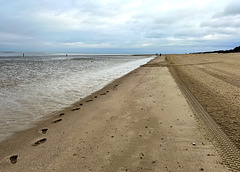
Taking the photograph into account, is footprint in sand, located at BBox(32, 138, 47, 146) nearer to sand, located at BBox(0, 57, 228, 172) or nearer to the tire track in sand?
sand, located at BBox(0, 57, 228, 172)

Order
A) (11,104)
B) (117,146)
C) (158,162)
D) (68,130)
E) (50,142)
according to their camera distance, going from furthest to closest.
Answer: (11,104)
(68,130)
(50,142)
(117,146)
(158,162)

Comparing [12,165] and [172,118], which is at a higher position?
[172,118]

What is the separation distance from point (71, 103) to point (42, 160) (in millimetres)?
4184

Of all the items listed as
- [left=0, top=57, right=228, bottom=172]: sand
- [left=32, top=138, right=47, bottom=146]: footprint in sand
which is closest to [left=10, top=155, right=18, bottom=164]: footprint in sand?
[left=0, top=57, right=228, bottom=172]: sand

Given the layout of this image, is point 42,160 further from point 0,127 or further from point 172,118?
point 172,118

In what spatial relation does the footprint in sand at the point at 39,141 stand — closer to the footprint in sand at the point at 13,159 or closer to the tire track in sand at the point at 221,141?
the footprint in sand at the point at 13,159

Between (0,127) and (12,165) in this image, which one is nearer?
(12,165)

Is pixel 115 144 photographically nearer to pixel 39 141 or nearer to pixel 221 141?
pixel 39 141

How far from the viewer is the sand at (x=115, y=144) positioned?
296 cm

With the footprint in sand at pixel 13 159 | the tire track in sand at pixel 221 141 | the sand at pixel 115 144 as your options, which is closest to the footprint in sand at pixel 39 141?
the sand at pixel 115 144

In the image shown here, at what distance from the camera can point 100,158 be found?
10.4 ft

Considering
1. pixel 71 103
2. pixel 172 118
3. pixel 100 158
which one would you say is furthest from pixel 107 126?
pixel 71 103

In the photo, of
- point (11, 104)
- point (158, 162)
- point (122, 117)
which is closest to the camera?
point (158, 162)

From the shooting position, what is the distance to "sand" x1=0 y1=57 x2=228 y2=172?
296cm
